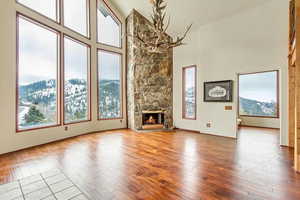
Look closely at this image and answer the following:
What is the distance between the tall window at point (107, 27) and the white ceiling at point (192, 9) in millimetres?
511

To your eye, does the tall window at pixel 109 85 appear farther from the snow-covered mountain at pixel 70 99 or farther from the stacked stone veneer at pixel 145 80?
the stacked stone veneer at pixel 145 80

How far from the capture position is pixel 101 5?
6543mm

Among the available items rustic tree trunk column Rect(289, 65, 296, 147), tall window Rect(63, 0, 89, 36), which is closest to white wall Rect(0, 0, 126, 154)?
tall window Rect(63, 0, 89, 36)

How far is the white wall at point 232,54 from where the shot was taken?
438 cm

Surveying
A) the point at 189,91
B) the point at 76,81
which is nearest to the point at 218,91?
the point at 189,91

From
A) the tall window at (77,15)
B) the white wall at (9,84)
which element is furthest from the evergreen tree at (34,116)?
the tall window at (77,15)

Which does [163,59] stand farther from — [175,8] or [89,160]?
[89,160]

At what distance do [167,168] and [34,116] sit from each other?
3932 mm

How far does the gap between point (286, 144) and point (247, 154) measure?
158 centimetres

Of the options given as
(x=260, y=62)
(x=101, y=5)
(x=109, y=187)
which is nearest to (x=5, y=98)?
(x=109, y=187)

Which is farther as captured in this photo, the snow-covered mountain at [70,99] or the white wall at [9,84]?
the snow-covered mountain at [70,99]

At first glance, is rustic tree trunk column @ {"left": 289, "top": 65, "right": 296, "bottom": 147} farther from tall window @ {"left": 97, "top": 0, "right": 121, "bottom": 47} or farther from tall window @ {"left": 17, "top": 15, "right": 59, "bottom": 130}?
tall window @ {"left": 17, "top": 15, "right": 59, "bottom": 130}

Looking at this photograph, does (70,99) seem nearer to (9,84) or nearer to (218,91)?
(9,84)

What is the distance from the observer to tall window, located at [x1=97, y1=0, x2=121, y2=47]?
6.48 metres
